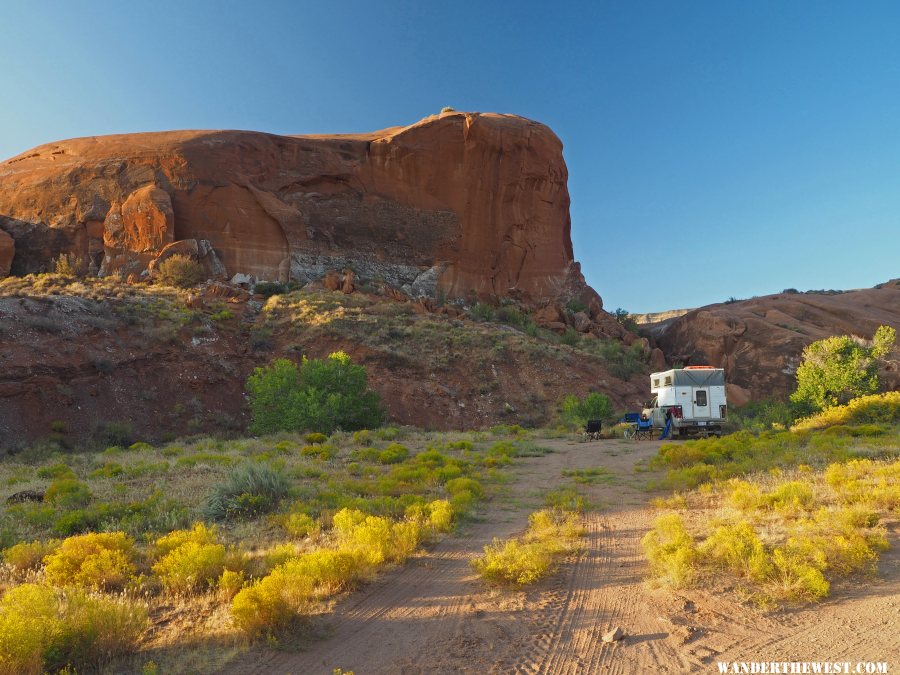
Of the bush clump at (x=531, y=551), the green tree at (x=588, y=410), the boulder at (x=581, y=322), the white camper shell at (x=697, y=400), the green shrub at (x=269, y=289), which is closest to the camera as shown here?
the bush clump at (x=531, y=551)

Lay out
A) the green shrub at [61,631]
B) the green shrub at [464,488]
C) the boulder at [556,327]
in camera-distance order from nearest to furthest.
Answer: the green shrub at [61,631], the green shrub at [464,488], the boulder at [556,327]

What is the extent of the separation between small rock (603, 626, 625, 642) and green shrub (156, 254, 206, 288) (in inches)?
1466

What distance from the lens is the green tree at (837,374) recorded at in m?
21.8

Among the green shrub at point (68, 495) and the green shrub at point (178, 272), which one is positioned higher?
the green shrub at point (178, 272)

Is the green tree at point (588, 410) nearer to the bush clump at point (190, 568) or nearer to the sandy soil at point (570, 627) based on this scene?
the sandy soil at point (570, 627)

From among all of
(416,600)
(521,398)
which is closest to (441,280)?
(521,398)

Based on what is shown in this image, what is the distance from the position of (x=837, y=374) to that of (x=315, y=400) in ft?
72.3

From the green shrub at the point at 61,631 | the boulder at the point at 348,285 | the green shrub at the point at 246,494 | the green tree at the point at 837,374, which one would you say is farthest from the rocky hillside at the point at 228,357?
the green shrub at the point at 61,631

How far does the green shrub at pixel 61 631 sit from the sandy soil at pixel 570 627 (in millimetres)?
1019

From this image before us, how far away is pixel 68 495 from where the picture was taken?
9500 millimetres

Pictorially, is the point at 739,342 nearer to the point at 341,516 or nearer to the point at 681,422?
the point at 681,422

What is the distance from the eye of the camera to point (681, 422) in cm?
1934

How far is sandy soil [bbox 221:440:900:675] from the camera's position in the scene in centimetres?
392

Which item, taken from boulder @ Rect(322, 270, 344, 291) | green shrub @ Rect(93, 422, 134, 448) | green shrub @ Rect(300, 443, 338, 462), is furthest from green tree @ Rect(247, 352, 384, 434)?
boulder @ Rect(322, 270, 344, 291)
